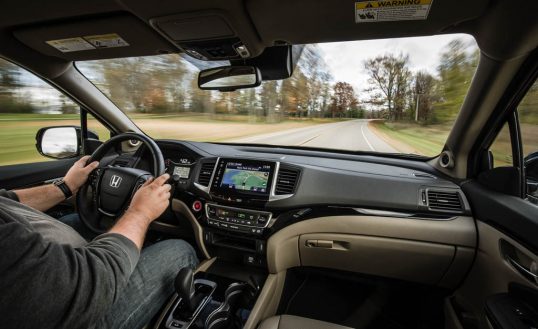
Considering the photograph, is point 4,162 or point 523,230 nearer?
point 523,230

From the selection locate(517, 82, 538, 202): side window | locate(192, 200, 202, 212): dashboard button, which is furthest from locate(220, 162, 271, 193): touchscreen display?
locate(517, 82, 538, 202): side window

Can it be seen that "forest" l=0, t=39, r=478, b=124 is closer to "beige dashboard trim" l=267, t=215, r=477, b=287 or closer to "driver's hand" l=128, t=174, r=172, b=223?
"beige dashboard trim" l=267, t=215, r=477, b=287

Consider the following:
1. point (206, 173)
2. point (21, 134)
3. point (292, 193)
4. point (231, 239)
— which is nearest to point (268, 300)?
point (231, 239)

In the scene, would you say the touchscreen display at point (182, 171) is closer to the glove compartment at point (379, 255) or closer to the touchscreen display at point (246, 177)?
the touchscreen display at point (246, 177)

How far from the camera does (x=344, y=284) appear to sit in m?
2.56

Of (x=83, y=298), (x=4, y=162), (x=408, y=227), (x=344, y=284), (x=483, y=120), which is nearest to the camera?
(x=83, y=298)

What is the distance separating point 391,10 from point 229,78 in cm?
125

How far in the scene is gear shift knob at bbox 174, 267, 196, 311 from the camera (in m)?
1.73

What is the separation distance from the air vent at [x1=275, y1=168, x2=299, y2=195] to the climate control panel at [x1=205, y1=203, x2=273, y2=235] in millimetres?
193

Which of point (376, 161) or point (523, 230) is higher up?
point (376, 161)

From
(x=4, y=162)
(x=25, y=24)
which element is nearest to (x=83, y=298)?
(x=25, y=24)

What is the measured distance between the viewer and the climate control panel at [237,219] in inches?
87.4

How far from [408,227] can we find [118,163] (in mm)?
2341

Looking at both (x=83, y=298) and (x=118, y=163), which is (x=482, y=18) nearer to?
(x=83, y=298)
